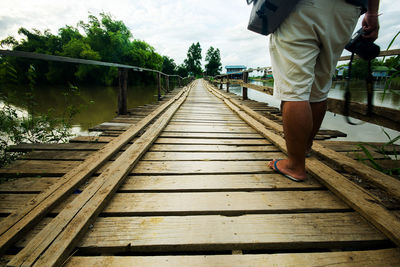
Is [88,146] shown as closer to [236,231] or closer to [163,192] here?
[163,192]

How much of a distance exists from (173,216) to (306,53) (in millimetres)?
1144

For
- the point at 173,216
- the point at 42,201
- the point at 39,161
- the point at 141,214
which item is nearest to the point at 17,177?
the point at 39,161

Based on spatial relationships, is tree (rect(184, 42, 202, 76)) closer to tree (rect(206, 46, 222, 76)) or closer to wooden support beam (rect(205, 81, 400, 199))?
tree (rect(206, 46, 222, 76))

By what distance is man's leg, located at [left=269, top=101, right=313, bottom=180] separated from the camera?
1.09 metres

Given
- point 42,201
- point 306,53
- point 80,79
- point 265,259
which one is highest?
point 80,79

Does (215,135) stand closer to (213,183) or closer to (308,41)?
(213,183)

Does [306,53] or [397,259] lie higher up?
[306,53]

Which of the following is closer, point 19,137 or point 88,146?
point 88,146

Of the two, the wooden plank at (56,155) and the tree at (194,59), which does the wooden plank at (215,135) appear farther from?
the tree at (194,59)

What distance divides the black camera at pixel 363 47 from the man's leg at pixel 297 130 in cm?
49

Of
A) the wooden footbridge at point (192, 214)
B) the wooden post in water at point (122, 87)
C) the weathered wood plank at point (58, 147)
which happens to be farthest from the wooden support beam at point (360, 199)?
the wooden post in water at point (122, 87)

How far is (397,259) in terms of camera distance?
68 centimetres

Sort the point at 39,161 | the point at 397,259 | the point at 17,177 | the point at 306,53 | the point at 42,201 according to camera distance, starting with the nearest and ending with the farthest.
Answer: the point at 397,259 → the point at 42,201 → the point at 306,53 → the point at 17,177 → the point at 39,161

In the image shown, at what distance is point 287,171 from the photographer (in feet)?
4.07
